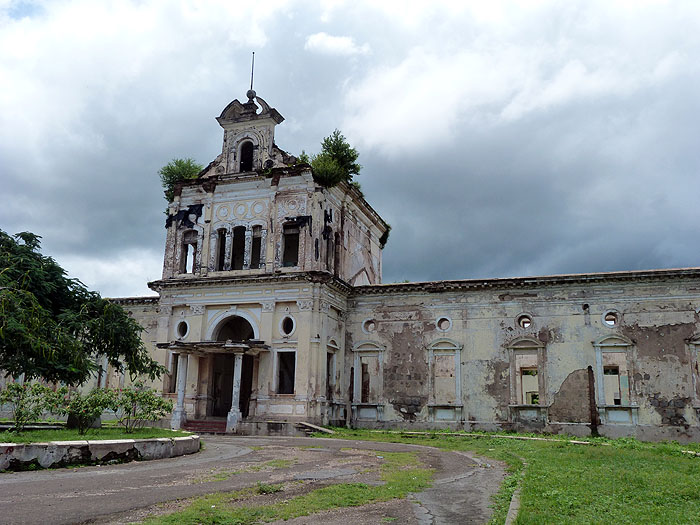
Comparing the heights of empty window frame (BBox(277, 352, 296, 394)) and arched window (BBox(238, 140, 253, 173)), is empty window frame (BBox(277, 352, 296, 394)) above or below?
below

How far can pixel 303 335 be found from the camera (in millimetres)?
26266

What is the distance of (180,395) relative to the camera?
26500mm

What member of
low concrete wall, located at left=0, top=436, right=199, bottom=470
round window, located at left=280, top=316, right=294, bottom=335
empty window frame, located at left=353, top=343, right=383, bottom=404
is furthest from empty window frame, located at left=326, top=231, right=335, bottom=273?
low concrete wall, located at left=0, top=436, right=199, bottom=470

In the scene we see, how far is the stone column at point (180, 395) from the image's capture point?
2608 cm

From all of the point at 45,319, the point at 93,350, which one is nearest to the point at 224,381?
the point at 93,350

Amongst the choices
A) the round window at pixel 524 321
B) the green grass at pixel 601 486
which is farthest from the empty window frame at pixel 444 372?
the green grass at pixel 601 486

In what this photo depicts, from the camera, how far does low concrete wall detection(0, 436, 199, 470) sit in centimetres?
1064

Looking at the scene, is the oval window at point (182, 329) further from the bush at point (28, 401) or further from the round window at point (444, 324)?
the bush at point (28, 401)

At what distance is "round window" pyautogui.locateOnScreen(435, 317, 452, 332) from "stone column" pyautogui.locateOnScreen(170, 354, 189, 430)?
37.3 feet

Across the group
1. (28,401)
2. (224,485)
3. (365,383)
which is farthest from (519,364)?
(28,401)

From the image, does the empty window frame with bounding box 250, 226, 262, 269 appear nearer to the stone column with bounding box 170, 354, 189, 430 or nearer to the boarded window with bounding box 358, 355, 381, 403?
the stone column with bounding box 170, 354, 189, 430

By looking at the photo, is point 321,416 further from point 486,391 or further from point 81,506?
point 81,506

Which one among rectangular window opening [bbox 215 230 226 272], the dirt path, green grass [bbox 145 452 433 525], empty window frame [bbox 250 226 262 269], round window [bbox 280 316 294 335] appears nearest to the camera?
green grass [bbox 145 452 433 525]

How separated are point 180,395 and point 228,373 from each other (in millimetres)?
4901
